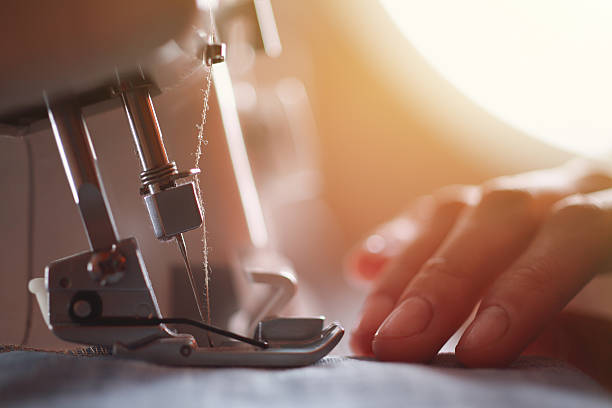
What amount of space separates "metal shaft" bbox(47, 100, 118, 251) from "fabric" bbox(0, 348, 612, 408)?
0.08 meters

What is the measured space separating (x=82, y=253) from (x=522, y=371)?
0.29 meters

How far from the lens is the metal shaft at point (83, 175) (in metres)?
0.33

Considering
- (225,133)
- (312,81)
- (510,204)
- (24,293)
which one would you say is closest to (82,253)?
(24,293)

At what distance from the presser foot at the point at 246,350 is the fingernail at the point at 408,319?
0.04m

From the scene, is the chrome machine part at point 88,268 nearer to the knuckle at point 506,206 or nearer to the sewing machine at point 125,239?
the sewing machine at point 125,239

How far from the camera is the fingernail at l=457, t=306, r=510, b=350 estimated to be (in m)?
0.35

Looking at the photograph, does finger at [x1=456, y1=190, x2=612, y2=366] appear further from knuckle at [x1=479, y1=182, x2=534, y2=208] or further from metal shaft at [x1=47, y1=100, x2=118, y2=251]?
metal shaft at [x1=47, y1=100, x2=118, y2=251]

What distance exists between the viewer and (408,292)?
434 mm

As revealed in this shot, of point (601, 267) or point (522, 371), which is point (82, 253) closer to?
point (522, 371)

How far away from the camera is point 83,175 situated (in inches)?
12.9

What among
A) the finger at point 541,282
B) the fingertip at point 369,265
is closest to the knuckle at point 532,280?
the finger at point 541,282

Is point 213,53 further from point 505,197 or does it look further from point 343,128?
point 343,128

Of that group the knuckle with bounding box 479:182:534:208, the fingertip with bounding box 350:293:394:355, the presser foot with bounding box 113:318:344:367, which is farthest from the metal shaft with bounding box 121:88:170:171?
the knuckle with bounding box 479:182:534:208

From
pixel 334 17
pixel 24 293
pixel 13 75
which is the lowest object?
pixel 24 293
